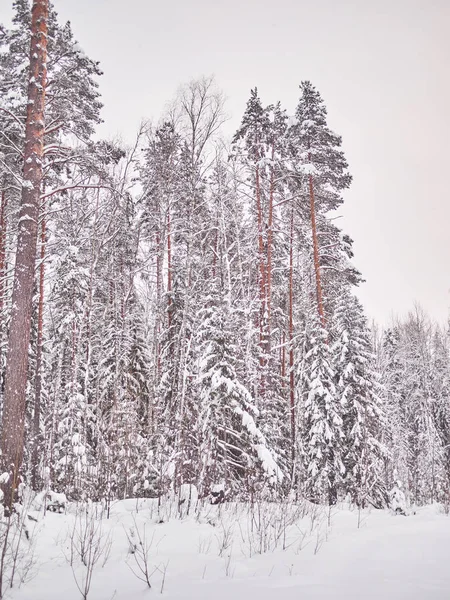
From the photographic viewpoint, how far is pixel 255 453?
916 centimetres

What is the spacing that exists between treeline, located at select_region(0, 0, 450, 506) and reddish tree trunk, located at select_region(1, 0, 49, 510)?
0.59 feet

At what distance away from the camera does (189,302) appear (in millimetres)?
12961

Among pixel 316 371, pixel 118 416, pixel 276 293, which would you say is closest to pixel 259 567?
pixel 118 416

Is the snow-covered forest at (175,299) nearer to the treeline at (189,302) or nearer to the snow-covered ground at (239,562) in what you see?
the treeline at (189,302)

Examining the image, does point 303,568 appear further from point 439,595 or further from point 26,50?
point 26,50

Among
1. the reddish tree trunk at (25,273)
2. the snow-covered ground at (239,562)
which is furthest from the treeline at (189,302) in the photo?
the snow-covered ground at (239,562)

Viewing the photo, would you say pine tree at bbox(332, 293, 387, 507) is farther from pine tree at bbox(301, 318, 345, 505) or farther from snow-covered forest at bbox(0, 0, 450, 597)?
pine tree at bbox(301, 318, 345, 505)

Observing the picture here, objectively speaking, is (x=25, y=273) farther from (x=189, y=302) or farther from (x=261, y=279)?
(x=261, y=279)

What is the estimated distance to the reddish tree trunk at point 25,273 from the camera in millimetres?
5625

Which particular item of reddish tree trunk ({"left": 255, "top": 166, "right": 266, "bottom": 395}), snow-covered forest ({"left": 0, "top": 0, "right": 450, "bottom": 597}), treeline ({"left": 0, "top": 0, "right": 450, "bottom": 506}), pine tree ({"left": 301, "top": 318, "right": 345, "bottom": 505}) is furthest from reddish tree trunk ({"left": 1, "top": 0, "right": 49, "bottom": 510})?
pine tree ({"left": 301, "top": 318, "right": 345, "bottom": 505})

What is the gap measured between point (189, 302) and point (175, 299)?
12.2ft


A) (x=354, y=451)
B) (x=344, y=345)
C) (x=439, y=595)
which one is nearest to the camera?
(x=439, y=595)

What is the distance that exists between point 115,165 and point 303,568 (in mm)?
12894

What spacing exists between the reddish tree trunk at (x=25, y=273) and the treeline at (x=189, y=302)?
181 mm
